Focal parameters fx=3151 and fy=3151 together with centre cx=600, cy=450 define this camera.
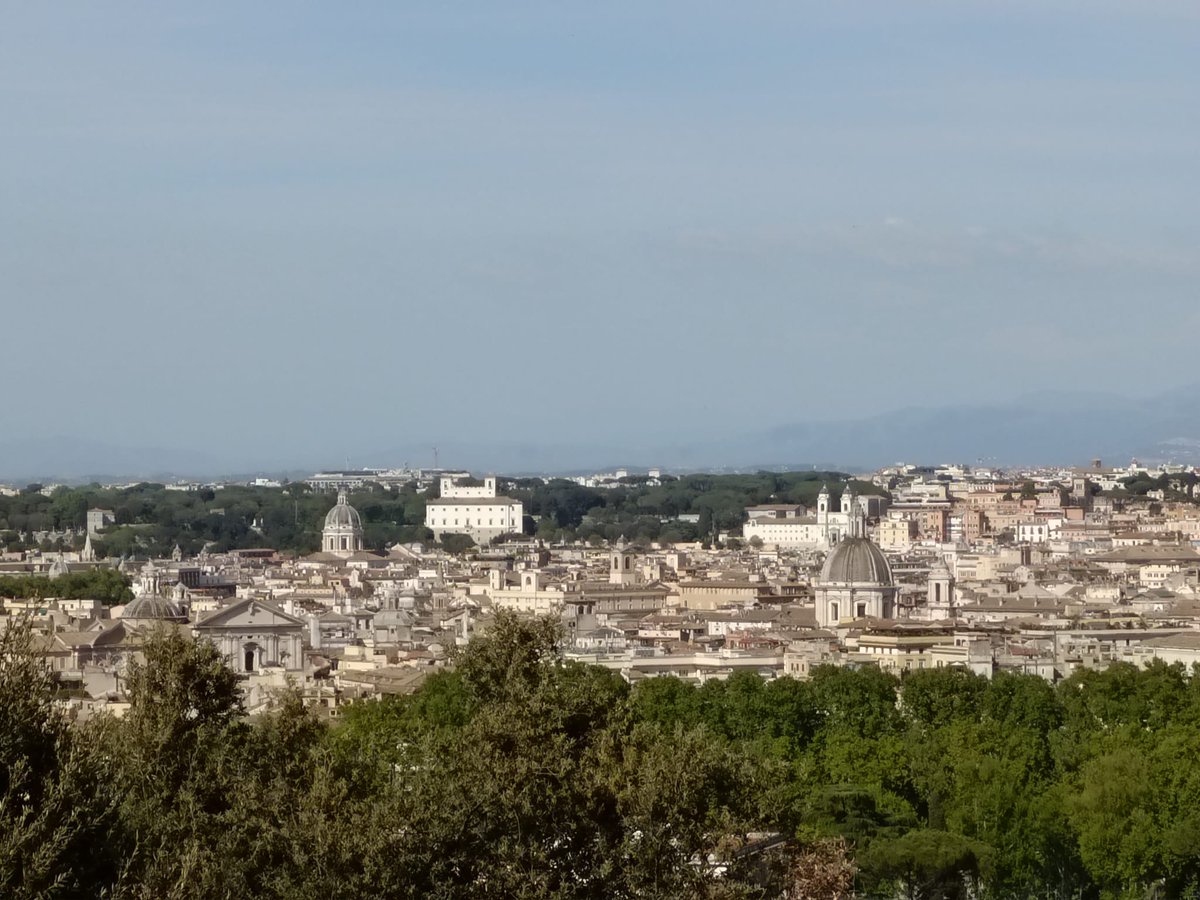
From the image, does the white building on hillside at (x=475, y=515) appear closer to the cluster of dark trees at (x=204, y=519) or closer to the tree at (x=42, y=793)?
the cluster of dark trees at (x=204, y=519)

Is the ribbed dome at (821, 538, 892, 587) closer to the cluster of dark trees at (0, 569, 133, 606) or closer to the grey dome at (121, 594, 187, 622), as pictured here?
the grey dome at (121, 594, 187, 622)

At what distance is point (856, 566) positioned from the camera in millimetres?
74312

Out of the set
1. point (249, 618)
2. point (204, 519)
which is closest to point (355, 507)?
point (204, 519)

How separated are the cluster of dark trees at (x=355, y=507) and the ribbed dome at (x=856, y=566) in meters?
51.6

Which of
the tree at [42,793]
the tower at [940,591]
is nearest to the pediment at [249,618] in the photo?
the tower at [940,591]

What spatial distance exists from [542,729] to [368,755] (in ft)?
7.05

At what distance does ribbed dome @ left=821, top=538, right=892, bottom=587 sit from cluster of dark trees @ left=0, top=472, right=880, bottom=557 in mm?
51595

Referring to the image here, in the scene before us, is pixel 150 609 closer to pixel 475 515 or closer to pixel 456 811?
pixel 456 811

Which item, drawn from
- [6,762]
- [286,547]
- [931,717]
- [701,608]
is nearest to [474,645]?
[6,762]

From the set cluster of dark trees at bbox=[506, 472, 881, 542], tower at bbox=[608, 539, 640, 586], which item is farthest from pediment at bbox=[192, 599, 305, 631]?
cluster of dark trees at bbox=[506, 472, 881, 542]

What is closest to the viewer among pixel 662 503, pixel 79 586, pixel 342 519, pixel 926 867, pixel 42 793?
pixel 42 793

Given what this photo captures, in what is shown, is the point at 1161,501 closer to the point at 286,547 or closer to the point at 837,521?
the point at 837,521

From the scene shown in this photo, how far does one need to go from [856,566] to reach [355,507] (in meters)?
84.4

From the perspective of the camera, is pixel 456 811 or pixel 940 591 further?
pixel 940 591
